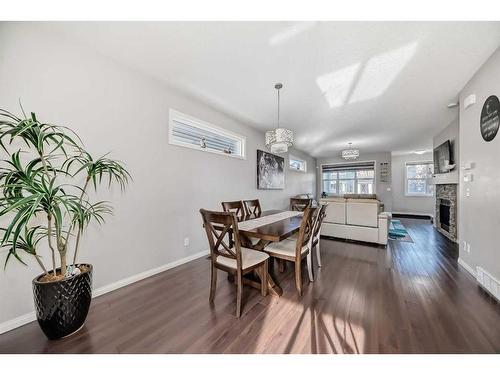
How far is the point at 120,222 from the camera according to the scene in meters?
2.18

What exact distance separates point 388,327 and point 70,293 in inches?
→ 97.0

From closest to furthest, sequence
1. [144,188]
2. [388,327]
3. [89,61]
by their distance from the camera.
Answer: [388,327] → [89,61] → [144,188]

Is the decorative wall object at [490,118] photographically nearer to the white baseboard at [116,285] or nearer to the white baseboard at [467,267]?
the white baseboard at [467,267]

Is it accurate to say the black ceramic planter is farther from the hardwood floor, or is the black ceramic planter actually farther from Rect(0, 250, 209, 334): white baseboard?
Rect(0, 250, 209, 334): white baseboard

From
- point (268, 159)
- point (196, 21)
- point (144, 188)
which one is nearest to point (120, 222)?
point (144, 188)

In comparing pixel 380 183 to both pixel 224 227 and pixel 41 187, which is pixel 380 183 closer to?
pixel 224 227

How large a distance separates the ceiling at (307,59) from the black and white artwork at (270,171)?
140cm

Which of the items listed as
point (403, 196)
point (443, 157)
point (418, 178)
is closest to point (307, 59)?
point (443, 157)

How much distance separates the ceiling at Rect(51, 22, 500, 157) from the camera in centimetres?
172

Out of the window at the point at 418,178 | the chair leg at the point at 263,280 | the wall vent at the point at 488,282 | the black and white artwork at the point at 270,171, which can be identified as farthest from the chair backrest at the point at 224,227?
the window at the point at 418,178

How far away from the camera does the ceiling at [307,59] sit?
1.72 metres

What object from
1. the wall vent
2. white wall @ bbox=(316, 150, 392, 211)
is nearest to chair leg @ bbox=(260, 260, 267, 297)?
the wall vent

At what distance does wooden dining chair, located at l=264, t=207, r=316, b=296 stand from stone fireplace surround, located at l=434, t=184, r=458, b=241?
4.05 m
